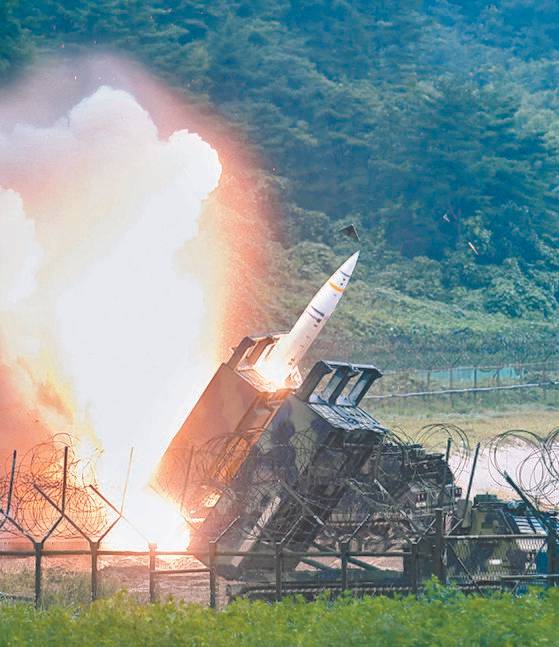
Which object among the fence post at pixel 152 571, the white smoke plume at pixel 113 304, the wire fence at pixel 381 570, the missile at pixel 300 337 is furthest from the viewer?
the white smoke plume at pixel 113 304

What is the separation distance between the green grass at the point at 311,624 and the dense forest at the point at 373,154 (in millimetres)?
44620

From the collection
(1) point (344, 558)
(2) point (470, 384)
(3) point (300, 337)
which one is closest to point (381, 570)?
(1) point (344, 558)

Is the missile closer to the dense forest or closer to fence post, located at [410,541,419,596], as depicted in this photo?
fence post, located at [410,541,419,596]

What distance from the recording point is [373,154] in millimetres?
81812

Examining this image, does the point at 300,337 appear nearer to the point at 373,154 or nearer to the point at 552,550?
the point at 552,550

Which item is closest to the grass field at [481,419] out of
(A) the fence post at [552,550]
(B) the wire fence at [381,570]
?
(B) the wire fence at [381,570]

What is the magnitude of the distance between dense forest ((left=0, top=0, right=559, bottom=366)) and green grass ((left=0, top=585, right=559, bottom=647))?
44620 millimetres

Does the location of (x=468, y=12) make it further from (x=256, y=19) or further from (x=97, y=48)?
(x=97, y=48)

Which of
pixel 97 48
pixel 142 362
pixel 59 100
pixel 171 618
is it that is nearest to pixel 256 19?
pixel 97 48

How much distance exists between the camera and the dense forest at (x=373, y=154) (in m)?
70.1

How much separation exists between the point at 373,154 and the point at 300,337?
52.9 m

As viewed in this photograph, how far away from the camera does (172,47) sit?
274 feet

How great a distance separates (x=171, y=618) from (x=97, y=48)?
6765 centimetres

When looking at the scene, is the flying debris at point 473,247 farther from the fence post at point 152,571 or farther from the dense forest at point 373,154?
the fence post at point 152,571
